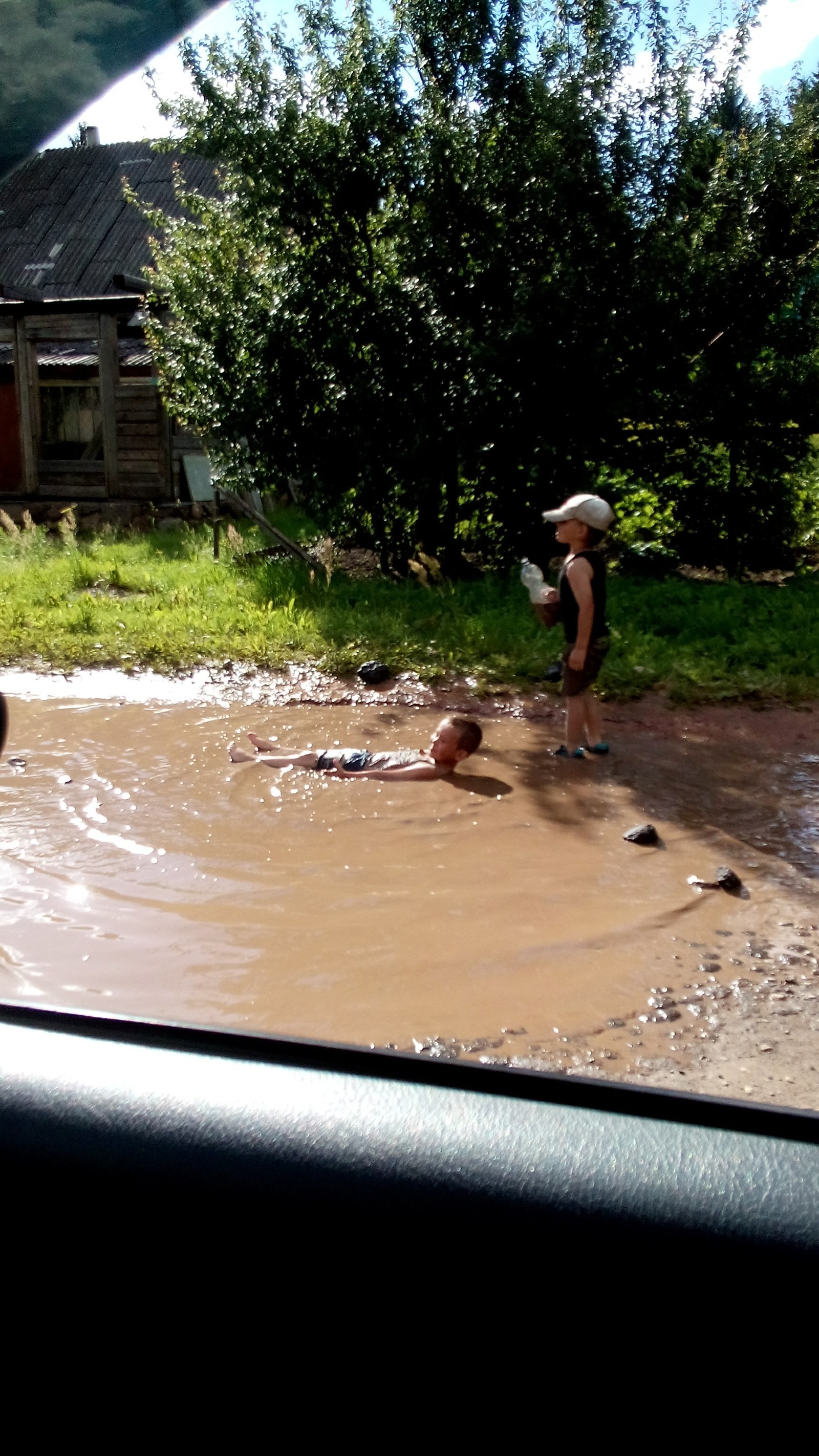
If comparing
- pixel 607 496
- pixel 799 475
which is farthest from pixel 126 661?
pixel 799 475

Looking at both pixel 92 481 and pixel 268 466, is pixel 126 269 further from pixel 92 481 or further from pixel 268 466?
pixel 268 466

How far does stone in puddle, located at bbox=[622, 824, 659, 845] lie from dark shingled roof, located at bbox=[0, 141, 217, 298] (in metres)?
19.1

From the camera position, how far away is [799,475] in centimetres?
1224

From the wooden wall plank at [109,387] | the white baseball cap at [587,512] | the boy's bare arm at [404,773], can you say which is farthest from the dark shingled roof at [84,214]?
the boy's bare arm at [404,773]

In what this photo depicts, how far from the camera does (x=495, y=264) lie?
34.0ft

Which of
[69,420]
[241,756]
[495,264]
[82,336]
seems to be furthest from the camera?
[69,420]

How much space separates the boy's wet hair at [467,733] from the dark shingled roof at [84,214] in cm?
1793

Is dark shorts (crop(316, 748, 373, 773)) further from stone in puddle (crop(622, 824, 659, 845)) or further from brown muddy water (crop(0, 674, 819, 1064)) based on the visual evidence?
stone in puddle (crop(622, 824, 659, 845))

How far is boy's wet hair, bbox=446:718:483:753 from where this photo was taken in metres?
6.32

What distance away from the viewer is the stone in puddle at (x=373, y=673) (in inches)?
323

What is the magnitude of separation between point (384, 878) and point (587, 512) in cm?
239

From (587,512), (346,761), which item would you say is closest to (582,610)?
(587,512)

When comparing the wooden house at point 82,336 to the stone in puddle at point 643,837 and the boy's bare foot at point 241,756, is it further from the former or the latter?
the stone in puddle at point 643,837

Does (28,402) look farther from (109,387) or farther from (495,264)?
(495,264)
